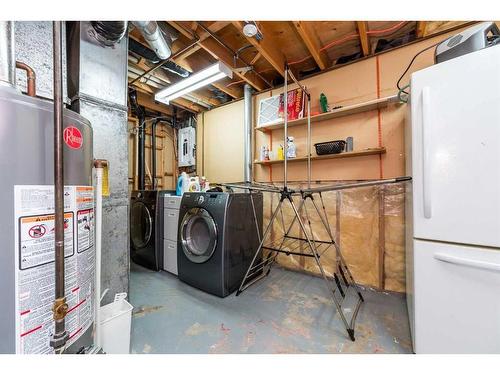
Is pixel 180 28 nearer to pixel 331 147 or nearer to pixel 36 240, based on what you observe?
pixel 331 147

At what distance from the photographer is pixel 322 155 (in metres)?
2.21

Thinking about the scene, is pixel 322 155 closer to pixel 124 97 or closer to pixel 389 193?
pixel 389 193

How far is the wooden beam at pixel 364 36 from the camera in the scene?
1732 mm

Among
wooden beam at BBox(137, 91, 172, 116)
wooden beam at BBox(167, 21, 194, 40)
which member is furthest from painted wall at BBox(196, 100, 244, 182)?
wooden beam at BBox(167, 21, 194, 40)

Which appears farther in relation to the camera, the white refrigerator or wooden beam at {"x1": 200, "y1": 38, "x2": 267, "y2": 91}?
wooden beam at {"x1": 200, "y1": 38, "x2": 267, "y2": 91}

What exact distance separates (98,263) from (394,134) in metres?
2.53

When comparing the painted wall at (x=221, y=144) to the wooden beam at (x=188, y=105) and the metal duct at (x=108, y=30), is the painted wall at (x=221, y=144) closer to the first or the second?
the wooden beam at (x=188, y=105)

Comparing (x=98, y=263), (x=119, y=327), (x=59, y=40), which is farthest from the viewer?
(x=119, y=327)

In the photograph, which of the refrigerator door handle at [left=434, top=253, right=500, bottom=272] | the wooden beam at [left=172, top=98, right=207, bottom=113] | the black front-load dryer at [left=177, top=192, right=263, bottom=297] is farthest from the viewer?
the wooden beam at [left=172, top=98, right=207, bottom=113]

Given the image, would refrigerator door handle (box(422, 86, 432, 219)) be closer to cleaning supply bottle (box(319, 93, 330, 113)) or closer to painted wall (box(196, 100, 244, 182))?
cleaning supply bottle (box(319, 93, 330, 113))

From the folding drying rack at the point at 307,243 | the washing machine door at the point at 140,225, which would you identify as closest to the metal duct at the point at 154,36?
the folding drying rack at the point at 307,243

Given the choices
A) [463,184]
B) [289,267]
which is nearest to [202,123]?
[289,267]

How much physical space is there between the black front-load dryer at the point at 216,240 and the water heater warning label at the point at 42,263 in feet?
3.60

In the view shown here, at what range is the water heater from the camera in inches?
24.9
